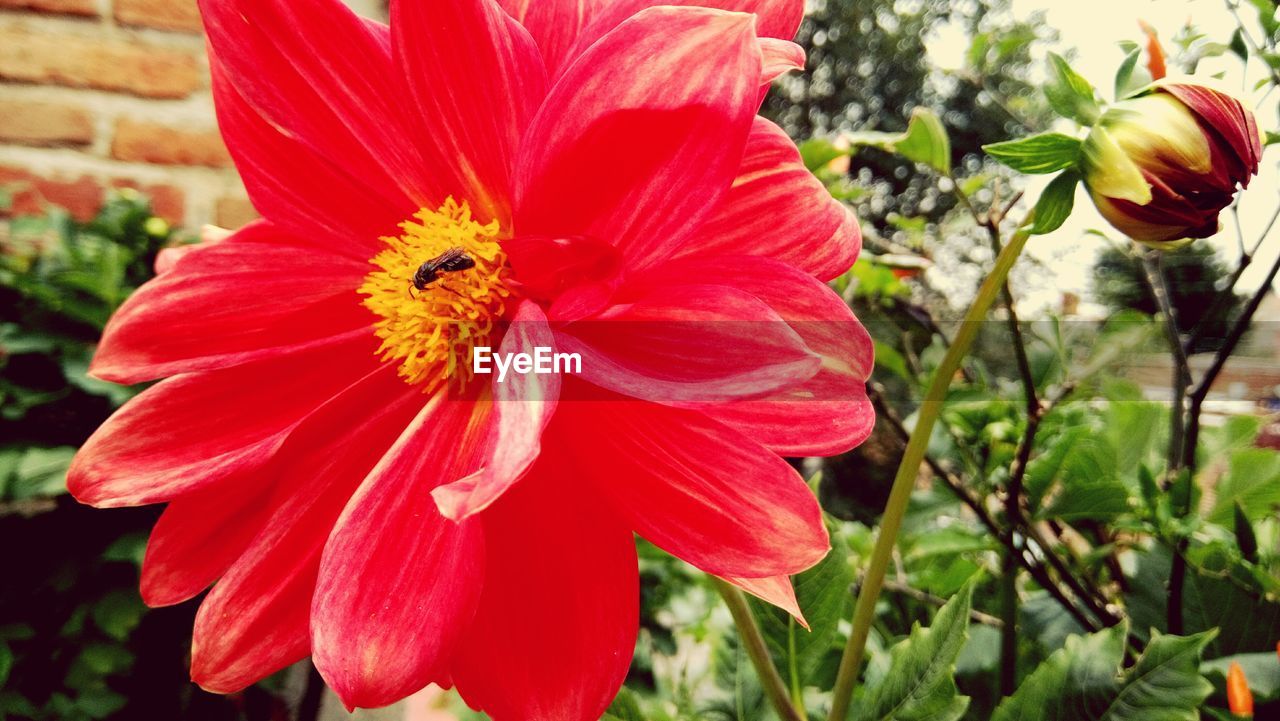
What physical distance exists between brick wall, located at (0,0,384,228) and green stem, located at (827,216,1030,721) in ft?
2.28

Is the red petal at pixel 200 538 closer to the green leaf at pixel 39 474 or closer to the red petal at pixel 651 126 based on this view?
the red petal at pixel 651 126

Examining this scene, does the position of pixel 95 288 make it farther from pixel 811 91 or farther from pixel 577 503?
pixel 811 91

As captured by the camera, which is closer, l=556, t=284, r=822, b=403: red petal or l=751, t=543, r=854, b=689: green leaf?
l=556, t=284, r=822, b=403: red petal

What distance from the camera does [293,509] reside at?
228 millimetres

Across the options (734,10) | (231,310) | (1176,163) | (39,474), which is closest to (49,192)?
(39,474)

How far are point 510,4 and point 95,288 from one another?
1.66ft

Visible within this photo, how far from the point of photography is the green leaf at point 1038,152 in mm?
244

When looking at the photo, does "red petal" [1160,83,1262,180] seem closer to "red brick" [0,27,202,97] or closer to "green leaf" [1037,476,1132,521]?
"green leaf" [1037,476,1132,521]

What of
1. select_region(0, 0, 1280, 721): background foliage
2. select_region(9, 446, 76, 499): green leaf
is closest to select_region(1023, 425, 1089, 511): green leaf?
select_region(0, 0, 1280, 721): background foliage

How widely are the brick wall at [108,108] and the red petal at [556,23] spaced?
580 millimetres

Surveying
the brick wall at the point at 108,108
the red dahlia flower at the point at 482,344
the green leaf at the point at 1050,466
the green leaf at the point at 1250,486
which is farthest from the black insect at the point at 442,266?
the brick wall at the point at 108,108

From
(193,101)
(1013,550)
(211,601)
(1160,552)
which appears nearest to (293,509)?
(211,601)

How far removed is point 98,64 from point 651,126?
33.0 inches

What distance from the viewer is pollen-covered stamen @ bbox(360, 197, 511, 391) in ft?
0.77
